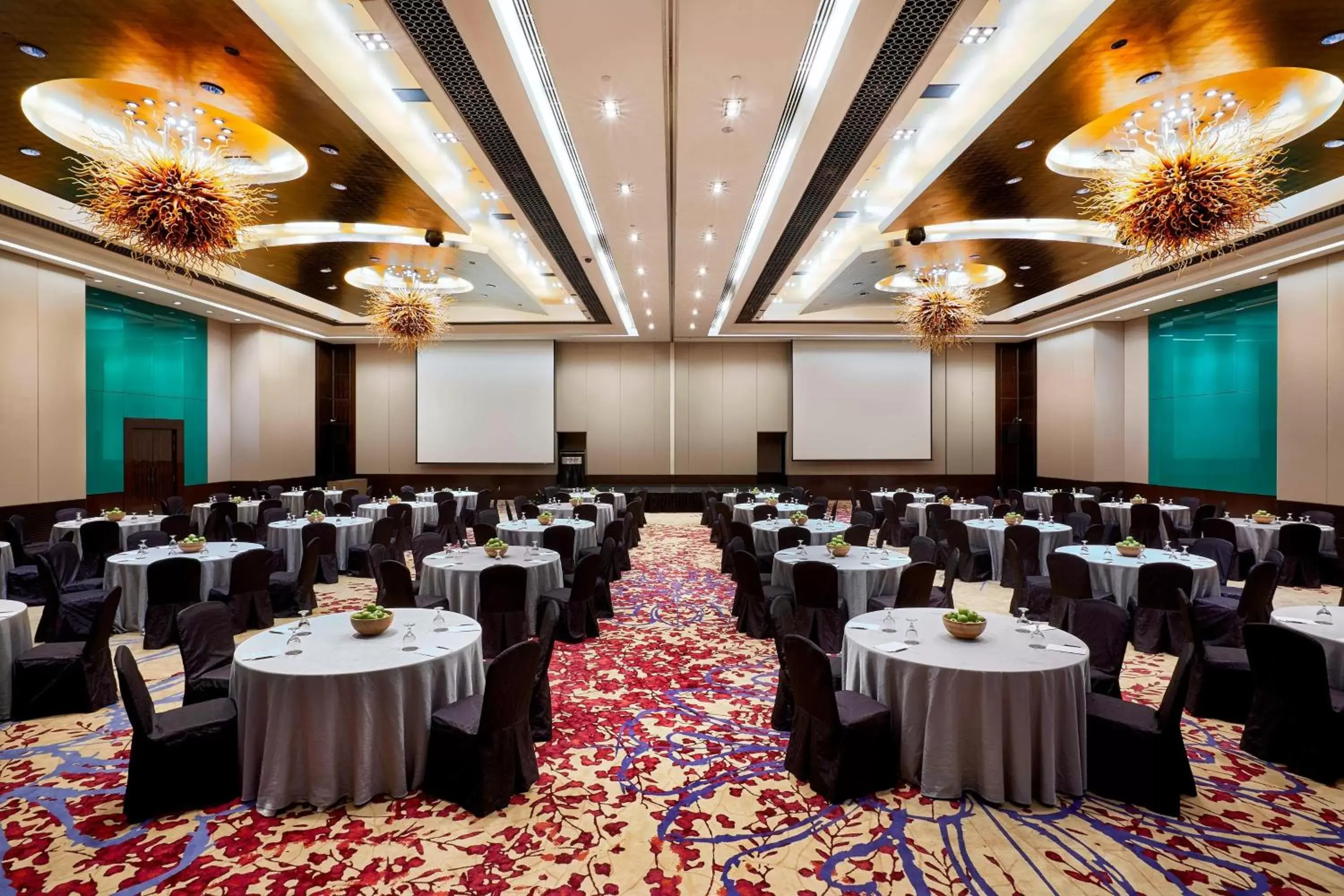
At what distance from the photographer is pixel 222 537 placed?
9.69m

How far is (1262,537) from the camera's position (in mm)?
9227

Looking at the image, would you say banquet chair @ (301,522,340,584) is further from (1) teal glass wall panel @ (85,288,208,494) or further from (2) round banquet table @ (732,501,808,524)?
(1) teal glass wall panel @ (85,288,208,494)

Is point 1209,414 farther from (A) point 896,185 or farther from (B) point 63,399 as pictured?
(B) point 63,399

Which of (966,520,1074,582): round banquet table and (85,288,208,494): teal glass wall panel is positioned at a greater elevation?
(85,288,208,494): teal glass wall panel

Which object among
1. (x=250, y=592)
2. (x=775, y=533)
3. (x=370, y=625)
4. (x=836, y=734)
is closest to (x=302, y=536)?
(x=250, y=592)

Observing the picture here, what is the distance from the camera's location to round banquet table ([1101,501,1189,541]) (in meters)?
11.5

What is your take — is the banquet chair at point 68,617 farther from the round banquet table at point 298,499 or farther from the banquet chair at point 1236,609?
the banquet chair at point 1236,609

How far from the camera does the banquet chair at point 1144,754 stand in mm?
3467

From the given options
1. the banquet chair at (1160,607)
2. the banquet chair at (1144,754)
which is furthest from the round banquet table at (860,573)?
the banquet chair at (1144,754)

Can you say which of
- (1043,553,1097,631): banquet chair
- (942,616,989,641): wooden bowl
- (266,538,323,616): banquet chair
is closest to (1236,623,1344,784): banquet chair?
(942,616,989,641): wooden bowl

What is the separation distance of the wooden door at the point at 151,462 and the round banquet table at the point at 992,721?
15.1 meters

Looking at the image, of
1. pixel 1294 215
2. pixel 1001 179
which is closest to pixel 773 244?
pixel 1001 179

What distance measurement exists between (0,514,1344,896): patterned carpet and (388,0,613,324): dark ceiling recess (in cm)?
504

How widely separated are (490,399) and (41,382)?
9764 millimetres
